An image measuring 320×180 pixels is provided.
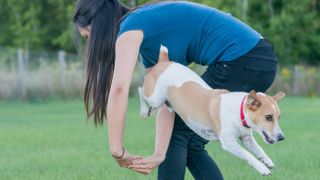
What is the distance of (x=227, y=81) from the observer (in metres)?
5.20

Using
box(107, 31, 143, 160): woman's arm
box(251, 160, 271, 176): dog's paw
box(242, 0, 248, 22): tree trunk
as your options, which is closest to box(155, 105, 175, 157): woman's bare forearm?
box(107, 31, 143, 160): woman's arm

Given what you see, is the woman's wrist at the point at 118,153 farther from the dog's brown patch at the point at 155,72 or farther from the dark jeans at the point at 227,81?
the dark jeans at the point at 227,81

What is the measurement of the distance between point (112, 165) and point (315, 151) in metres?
3.04

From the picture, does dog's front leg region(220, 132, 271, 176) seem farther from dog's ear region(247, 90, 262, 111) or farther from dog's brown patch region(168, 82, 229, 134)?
dog's ear region(247, 90, 262, 111)

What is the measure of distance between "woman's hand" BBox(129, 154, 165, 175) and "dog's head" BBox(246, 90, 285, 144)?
35.9 inches

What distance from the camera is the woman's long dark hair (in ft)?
16.8

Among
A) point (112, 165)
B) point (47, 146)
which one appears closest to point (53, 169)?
point (112, 165)

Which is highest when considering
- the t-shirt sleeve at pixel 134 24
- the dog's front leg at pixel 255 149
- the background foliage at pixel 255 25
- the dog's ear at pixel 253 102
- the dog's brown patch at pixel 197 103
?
the t-shirt sleeve at pixel 134 24

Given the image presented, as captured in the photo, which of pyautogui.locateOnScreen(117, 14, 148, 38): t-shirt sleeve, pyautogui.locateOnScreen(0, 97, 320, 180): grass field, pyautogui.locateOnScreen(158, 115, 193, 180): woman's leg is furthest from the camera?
pyautogui.locateOnScreen(0, 97, 320, 180): grass field

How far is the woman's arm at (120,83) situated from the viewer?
486 cm

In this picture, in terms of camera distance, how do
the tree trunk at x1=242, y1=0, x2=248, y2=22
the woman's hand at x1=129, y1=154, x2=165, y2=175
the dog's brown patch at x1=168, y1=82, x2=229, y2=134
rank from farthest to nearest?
1. the tree trunk at x1=242, y1=0, x2=248, y2=22
2. the woman's hand at x1=129, y1=154, x2=165, y2=175
3. the dog's brown patch at x1=168, y1=82, x2=229, y2=134

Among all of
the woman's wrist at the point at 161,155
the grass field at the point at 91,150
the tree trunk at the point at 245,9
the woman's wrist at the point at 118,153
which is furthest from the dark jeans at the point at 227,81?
the tree trunk at the point at 245,9

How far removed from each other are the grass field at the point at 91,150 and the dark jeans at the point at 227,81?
2.51 metres

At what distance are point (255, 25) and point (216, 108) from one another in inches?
1648
